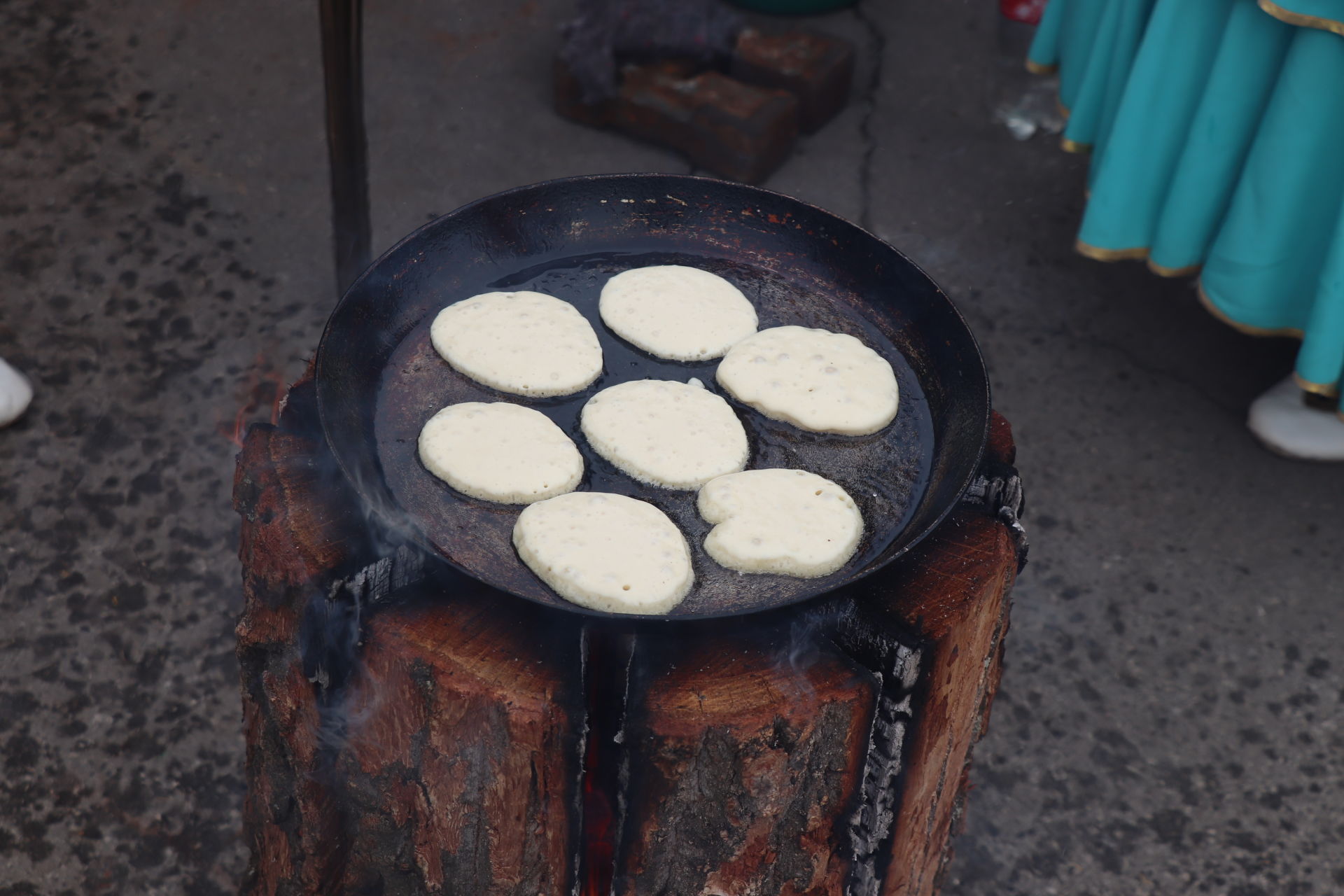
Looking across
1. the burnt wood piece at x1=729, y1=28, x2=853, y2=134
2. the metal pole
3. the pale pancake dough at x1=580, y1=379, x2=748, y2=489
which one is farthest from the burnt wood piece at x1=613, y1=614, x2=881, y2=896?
the burnt wood piece at x1=729, y1=28, x2=853, y2=134

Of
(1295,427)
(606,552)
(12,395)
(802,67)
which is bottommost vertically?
(12,395)

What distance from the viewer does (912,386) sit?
8.40 feet

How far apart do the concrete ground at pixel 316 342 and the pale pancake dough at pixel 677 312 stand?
1404 mm

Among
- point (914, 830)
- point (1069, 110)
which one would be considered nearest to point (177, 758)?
point (914, 830)

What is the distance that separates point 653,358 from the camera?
103 inches

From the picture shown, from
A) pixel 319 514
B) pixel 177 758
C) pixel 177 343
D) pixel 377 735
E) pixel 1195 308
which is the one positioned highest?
pixel 319 514

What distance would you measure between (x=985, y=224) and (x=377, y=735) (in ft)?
11.6

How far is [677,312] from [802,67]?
2.67m

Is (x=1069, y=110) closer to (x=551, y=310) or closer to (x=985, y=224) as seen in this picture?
(x=985, y=224)

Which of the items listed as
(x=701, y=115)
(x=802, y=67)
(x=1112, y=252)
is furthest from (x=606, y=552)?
(x=802, y=67)

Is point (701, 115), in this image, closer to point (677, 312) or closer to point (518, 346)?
point (677, 312)

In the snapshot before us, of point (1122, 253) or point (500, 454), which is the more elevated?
point (500, 454)

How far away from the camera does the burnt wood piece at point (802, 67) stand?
4.91m

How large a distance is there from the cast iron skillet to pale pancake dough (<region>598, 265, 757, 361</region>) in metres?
0.04
